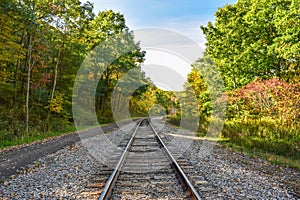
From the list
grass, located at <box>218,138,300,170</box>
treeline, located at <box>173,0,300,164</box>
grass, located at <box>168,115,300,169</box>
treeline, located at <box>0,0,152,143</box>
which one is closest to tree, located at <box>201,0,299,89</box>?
treeline, located at <box>173,0,300,164</box>

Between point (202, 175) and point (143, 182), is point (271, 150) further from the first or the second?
point (143, 182)

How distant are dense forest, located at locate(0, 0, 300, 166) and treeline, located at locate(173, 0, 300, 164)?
4 cm

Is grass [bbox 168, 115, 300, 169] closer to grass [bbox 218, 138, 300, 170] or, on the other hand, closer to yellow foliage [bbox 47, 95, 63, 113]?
grass [bbox 218, 138, 300, 170]

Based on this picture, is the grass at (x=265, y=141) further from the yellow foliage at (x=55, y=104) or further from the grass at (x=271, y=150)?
the yellow foliage at (x=55, y=104)

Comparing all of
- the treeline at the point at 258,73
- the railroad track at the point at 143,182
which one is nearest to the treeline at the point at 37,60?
the railroad track at the point at 143,182

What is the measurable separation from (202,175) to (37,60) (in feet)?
53.3

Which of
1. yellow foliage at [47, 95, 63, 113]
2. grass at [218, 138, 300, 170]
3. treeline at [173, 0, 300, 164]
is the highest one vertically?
treeline at [173, 0, 300, 164]

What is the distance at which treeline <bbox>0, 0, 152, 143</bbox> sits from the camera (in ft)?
46.8

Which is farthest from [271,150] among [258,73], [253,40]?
[253,40]

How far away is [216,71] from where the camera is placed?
1016 inches

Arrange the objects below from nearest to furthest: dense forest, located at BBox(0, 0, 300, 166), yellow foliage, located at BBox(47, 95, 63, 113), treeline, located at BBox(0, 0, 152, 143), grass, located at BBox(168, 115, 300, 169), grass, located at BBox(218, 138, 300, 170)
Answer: grass, located at BBox(218, 138, 300, 170), grass, located at BBox(168, 115, 300, 169), dense forest, located at BBox(0, 0, 300, 166), treeline, located at BBox(0, 0, 152, 143), yellow foliage, located at BBox(47, 95, 63, 113)

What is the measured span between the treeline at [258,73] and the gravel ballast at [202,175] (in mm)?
3297

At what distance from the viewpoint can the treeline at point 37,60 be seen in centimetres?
1426

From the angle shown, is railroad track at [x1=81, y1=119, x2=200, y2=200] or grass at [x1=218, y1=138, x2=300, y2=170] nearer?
railroad track at [x1=81, y1=119, x2=200, y2=200]
